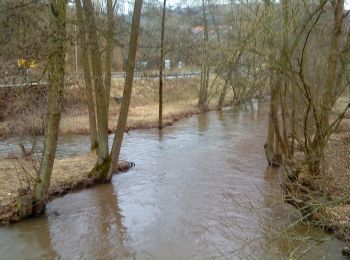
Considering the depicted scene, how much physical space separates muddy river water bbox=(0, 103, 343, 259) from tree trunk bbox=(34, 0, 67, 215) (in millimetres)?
774

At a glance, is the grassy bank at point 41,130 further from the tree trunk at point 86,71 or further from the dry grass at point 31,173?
the tree trunk at point 86,71

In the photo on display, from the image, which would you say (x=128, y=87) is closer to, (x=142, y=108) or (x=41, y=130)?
(x=41, y=130)

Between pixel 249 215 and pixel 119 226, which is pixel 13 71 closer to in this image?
pixel 119 226

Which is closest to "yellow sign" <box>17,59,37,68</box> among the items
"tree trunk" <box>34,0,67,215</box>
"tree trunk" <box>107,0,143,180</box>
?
"tree trunk" <box>34,0,67,215</box>

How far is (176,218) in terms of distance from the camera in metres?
10.2

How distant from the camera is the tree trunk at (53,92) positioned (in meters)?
8.93

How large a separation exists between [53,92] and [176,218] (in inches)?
164

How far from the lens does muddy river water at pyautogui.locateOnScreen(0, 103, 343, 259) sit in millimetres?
8227

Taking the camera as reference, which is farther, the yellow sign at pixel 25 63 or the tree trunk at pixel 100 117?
the tree trunk at pixel 100 117

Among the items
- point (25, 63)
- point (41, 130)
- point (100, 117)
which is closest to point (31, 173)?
point (41, 130)

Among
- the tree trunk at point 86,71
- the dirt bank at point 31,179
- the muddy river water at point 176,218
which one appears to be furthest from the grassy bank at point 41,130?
the muddy river water at point 176,218

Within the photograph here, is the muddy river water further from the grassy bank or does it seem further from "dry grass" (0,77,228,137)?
"dry grass" (0,77,228,137)

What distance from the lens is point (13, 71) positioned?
9.11m

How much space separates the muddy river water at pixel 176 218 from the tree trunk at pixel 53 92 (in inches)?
30.5
